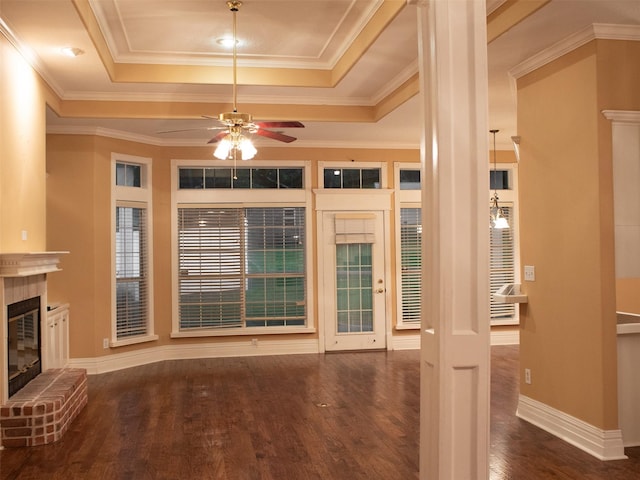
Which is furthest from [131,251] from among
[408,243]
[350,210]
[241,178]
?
[408,243]

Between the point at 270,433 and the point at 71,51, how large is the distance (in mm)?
3610

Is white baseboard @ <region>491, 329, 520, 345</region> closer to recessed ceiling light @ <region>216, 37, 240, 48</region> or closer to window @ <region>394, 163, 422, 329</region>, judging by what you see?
window @ <region>394, 163, 422, 329</region>

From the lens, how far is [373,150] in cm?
916

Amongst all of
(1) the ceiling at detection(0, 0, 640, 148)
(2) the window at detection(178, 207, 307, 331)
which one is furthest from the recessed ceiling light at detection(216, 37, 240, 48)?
(2) the window at detection(178, 207, 307, 331)

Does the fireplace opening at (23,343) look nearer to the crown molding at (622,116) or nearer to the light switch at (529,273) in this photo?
the light switch at (529,273)

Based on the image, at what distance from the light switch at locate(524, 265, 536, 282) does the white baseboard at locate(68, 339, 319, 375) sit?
411 centimetres

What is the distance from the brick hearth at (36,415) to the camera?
479cm

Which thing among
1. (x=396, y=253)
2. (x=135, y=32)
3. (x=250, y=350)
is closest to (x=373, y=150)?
(x=396, y=253)

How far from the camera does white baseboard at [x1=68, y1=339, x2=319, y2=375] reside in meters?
8.00

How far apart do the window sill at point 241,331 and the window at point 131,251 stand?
45 cm

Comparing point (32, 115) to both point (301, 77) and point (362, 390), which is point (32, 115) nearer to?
point (301, 77)

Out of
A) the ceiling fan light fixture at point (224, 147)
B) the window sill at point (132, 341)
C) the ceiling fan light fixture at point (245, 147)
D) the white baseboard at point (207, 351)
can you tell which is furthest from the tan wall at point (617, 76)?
the window sill at point (132, 341)

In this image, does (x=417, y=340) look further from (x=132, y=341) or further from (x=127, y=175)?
(x=127, y=175)

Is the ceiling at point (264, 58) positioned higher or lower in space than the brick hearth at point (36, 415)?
higher
